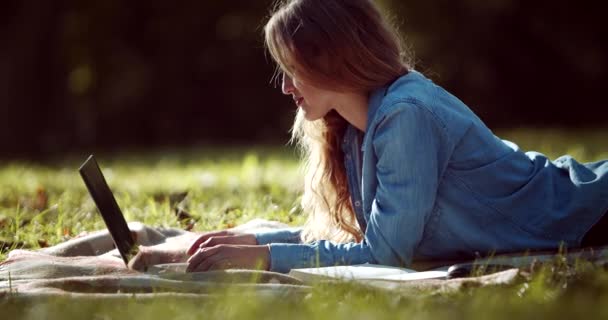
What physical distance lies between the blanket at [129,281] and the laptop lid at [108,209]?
0.23ft

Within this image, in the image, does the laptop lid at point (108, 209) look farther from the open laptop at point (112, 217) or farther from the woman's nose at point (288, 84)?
the woman's nose at point (288, 84)

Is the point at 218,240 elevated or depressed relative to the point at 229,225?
elevated

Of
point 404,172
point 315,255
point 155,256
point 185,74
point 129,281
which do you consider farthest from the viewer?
point 185,74

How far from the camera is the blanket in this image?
8.75 ft

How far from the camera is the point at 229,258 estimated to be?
10.1 feet

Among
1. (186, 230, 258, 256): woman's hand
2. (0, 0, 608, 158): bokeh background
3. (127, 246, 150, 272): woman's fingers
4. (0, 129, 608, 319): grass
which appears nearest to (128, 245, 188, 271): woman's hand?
(127, 246, 150, 272): woman's fingers

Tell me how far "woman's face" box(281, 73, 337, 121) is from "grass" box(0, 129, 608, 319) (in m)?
0.93

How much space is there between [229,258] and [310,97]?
73cm

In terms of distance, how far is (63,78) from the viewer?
53.5 feet

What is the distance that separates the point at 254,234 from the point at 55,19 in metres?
13.6

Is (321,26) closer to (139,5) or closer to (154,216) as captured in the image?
(154,216)

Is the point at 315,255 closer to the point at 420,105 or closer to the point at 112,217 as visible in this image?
the point at 420,105

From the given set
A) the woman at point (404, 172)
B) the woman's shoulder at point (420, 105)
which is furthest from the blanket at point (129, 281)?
the woman's shoulder at point (420, 105)

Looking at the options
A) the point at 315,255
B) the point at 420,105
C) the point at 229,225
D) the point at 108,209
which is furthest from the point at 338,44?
the point at 229,225
